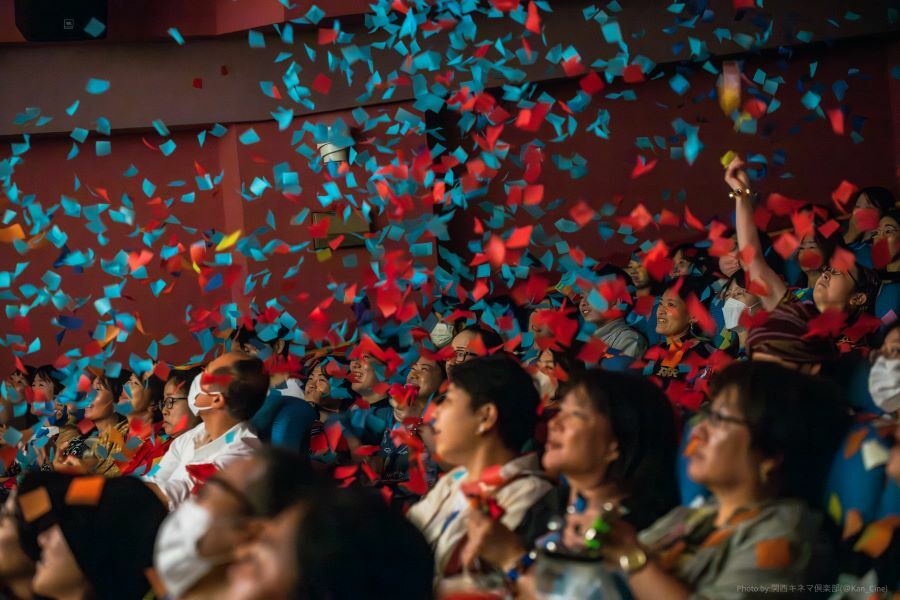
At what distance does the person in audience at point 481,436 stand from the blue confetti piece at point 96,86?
3.68m

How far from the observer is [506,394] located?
7.88ft

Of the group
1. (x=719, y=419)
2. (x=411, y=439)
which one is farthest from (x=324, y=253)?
(x=719, y=419)

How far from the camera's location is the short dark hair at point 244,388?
3.22 metres

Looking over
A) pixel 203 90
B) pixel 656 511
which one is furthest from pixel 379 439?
pixel 203 90

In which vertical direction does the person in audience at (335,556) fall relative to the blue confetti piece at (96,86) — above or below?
above

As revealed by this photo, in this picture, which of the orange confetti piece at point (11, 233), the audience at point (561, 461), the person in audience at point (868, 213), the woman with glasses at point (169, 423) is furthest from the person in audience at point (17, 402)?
the person in audience at point (868, 213)

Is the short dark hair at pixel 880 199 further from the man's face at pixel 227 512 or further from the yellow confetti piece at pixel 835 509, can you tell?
the man's face at pixel 227 512

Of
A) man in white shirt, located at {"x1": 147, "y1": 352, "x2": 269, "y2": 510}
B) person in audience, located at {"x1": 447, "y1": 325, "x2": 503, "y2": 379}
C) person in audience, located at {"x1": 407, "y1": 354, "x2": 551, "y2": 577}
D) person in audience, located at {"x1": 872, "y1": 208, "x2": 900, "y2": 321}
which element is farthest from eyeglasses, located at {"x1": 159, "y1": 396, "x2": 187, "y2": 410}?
person in audience, located at {"x1": 872, "y1": 208, "x2": 900, "y2": 321}

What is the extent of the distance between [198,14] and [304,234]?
4.01 ft

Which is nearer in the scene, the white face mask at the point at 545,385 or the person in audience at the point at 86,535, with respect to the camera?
the person in audience at the point at 86,535

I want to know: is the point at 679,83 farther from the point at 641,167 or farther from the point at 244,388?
the point at 244,388

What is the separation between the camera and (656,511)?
7.00ft

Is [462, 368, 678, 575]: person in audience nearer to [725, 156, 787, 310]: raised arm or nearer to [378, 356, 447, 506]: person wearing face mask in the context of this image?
[378, 356, 447, 506]: person wearing face mask

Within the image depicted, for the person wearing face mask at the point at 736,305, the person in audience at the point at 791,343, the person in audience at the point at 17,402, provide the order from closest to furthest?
the person in audience at the point at 791,343, the person wearing face mask at the point at 736,305, the person in audience at the point at 17,402
